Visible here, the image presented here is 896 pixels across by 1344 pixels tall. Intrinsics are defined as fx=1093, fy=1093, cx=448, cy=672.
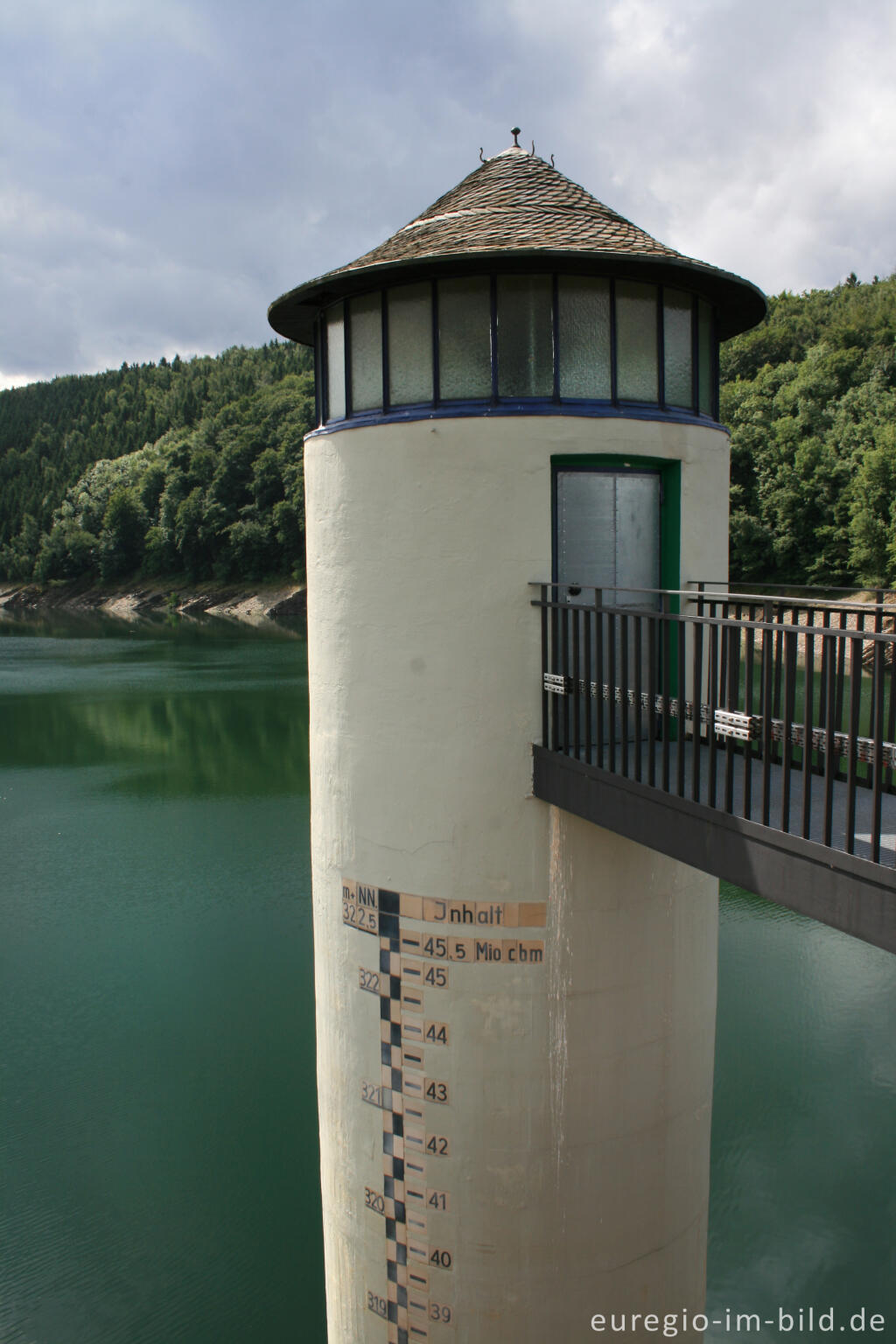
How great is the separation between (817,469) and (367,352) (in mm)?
46784

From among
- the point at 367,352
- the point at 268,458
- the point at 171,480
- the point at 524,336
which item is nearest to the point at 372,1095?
the point at 367,352

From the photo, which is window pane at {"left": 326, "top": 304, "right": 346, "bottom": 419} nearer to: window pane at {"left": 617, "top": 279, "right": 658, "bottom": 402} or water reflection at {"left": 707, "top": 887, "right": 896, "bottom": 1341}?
window pane at {"left": 617, "top": 279, "right": 658, "bottom": 402}

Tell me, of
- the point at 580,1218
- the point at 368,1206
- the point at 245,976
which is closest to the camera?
the point at 580,1218

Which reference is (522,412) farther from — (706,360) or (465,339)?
(706,360)

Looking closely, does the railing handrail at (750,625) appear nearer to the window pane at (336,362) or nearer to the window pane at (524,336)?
the window pane at (524,336)

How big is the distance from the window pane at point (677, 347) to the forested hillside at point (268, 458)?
1821 centimetres

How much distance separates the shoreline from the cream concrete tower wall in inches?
2815

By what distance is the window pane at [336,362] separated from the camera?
654 cm

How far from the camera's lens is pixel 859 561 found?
152 ft

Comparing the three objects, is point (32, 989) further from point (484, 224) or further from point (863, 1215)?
point (484, 224)

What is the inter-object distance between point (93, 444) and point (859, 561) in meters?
113

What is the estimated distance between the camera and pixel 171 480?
10088cm

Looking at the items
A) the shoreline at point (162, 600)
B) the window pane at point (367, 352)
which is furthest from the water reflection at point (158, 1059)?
the shoreline at point (162, 600)

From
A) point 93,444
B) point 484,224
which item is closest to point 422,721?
point 484,224
